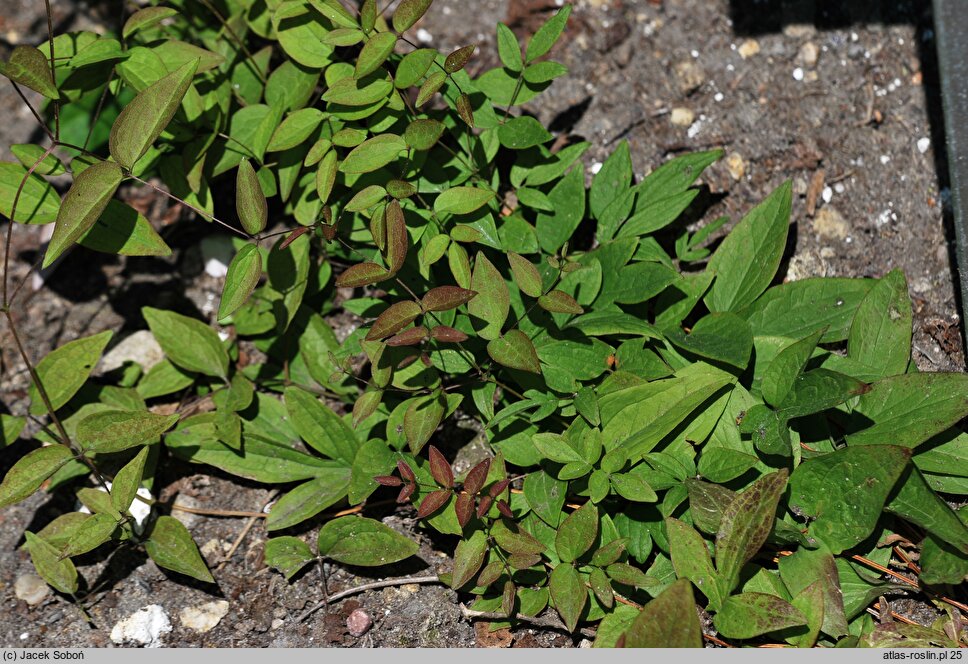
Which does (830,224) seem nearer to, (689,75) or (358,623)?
(689,75)

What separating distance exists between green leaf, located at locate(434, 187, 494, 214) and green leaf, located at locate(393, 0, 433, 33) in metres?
0.37

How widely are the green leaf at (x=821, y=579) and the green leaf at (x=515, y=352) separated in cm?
68

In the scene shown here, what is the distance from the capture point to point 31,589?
6.38 feet

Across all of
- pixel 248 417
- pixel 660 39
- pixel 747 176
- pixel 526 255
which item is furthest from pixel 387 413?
pixel 660 39

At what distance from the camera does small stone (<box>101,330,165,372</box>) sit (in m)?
2.23

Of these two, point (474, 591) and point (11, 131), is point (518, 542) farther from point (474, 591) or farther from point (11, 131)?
point (11, 131)

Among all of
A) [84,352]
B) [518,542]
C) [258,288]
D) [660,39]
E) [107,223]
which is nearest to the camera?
[518,542]

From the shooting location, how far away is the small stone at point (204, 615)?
6.21ft

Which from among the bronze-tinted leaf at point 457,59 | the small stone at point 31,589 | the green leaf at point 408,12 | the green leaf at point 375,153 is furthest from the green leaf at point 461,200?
the small stone at point 31,589

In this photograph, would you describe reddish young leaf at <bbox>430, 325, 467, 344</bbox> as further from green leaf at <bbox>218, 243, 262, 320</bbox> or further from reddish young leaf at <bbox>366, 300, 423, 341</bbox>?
green leaf at <bbox>218, 243, 262, 320</bbox>

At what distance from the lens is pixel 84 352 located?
202 centimetres

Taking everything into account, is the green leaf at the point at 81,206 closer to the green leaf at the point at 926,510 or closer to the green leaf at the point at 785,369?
the green leaf at the point at 785,369

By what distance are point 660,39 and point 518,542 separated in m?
1.54

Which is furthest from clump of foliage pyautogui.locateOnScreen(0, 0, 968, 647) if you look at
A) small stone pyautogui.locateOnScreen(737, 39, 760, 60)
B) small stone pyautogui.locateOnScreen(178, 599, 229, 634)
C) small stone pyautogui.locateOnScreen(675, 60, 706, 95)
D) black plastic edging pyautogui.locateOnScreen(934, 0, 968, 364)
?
small stone pyautogui.locateOnScreen(737, 39, 760, 60)
